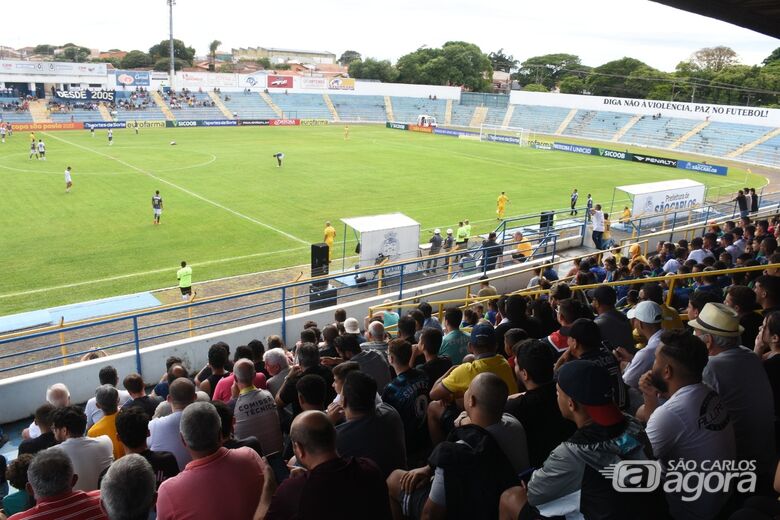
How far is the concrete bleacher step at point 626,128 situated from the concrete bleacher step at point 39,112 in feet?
204

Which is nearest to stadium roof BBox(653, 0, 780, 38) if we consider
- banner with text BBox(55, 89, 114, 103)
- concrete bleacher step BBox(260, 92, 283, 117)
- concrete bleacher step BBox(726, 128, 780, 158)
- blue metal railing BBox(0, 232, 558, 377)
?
blue metal railing BBox(0, 232, 558, 377)

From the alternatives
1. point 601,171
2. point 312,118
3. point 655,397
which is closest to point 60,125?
point 312,118

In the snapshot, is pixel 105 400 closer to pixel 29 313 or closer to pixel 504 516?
pixel 504 516

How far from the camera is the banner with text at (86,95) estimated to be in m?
69.1

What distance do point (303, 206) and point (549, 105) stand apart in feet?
206

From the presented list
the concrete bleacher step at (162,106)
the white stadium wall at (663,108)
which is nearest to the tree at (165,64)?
the concrete bleacher step at (162,106)

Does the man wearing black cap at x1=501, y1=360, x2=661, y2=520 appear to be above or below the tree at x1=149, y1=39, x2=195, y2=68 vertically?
below

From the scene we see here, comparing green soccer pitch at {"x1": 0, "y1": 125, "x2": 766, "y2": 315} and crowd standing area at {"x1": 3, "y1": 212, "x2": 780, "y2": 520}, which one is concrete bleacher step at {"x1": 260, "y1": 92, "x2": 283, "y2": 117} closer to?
green soccer pitch at {"x1": 0, "y1": 125, "x2": 766, "y2": 315}

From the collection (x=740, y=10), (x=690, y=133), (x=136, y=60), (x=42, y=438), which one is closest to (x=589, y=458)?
(x=42, y=438)

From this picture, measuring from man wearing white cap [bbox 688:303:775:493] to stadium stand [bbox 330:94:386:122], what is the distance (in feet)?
269

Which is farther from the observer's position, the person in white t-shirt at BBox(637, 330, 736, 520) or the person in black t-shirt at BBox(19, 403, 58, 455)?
the person in black t-shirt at BBox(19, 403, 58, 455)

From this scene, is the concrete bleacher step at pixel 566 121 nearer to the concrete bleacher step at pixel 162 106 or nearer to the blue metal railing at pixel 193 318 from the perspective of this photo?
the concrete bleacher step at pixel 162 106

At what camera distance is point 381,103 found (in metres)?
90.1

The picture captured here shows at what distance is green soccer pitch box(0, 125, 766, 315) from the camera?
824 inches
